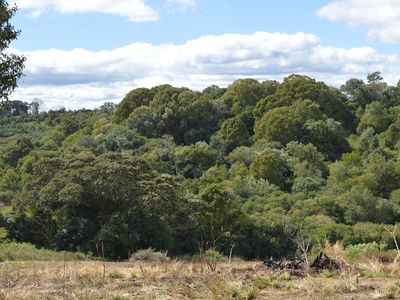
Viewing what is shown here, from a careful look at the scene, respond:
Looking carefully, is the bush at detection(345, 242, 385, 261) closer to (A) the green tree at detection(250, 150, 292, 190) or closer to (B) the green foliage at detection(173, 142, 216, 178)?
(A) the green tree at detection(250, 150, 292, 190)

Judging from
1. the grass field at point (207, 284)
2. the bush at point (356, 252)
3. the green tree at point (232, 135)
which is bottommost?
the green tree at point (232, 135)

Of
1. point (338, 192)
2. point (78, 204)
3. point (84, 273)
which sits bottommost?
point (338, 192)

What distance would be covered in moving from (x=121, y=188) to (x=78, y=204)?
2622 millimetres

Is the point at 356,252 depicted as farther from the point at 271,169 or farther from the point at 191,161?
the point at 191,161

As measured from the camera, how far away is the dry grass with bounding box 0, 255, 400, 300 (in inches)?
267

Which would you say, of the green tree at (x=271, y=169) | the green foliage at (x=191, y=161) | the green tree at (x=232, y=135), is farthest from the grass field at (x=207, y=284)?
the green tree at (x=232, y=135)

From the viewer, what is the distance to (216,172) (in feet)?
192

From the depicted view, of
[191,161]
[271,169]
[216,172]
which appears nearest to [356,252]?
[271,169]

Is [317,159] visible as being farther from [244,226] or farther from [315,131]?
[244,226]

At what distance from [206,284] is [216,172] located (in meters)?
51.5

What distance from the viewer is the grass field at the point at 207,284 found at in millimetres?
6768

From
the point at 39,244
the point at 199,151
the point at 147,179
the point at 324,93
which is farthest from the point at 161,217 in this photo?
the point at 324,93

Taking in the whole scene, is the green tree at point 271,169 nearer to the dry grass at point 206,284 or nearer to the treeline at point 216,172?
the treeline at point 216,172

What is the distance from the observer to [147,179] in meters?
31.6
